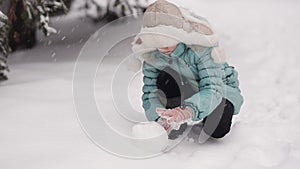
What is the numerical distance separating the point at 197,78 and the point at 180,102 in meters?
0.22

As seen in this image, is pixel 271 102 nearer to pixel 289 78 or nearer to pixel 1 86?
pixel 289 78

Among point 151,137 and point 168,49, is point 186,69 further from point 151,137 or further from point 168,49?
point 151,137

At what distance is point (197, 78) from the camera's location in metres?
1.94

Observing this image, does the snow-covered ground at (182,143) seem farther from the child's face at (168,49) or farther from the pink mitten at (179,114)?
the child's face at (168,49)

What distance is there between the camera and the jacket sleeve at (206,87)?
1.82 metres

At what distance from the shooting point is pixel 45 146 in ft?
6.03

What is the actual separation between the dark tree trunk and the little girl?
4.05ft

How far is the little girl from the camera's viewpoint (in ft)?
6.00

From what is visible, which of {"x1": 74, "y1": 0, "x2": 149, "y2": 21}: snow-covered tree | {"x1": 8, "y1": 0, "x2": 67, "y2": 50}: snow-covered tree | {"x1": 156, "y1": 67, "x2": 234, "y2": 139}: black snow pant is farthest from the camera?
{"x1": 74, "y1": 0, "x2": 149, "y2": 21}: snow-covered tree

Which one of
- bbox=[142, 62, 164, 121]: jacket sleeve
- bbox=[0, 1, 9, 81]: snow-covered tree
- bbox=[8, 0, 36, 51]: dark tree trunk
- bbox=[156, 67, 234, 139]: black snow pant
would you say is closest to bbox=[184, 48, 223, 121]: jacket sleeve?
bbox=[156, 67, 234, 139]: black snow pant

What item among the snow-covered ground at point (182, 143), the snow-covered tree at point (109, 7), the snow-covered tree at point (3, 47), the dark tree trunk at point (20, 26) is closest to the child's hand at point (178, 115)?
the snow-covered ground at point (182, 143)

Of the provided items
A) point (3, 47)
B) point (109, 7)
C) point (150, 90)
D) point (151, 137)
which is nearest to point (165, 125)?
point (151, 137)

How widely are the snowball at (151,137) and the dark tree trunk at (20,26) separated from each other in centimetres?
139

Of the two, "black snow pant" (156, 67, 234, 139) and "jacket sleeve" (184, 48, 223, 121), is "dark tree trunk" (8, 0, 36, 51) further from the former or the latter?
"jacket sleeve" (184, 48, 223, 121)
